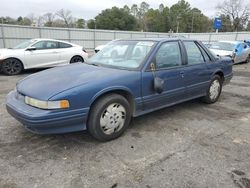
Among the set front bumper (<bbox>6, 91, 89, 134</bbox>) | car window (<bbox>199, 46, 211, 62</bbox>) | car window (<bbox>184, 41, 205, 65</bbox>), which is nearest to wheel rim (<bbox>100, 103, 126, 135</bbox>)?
front bumper (<bbox>6, 91, 89, 134</bbox>)

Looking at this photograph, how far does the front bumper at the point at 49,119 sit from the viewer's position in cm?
300

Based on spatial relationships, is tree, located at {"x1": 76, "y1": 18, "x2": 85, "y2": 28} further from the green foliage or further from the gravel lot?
the gravel lot

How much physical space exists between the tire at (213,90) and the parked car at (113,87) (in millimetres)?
282

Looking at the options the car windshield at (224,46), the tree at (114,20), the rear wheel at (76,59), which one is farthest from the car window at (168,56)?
the tree at (114,20)

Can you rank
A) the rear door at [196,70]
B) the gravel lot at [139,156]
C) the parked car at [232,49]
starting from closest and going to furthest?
the gravel lot at [139,156] → the rear door at [196,70] → the parked car at [232,49]

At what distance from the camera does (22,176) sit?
8.90 ft

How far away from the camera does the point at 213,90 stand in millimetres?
5547

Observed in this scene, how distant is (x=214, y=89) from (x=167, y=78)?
6.33ft

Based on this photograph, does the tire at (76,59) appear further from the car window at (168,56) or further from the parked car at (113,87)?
the car window at (168,56)

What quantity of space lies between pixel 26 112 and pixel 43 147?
1.98 ft

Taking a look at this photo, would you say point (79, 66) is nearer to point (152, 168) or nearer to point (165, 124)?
point (165, 124)

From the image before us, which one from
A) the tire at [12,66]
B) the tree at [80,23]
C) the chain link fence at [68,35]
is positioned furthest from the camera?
the tree at [80,23]

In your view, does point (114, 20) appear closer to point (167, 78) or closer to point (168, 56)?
point (168, 56)

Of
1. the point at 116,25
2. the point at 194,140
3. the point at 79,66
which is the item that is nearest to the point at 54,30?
the point at 79,66
